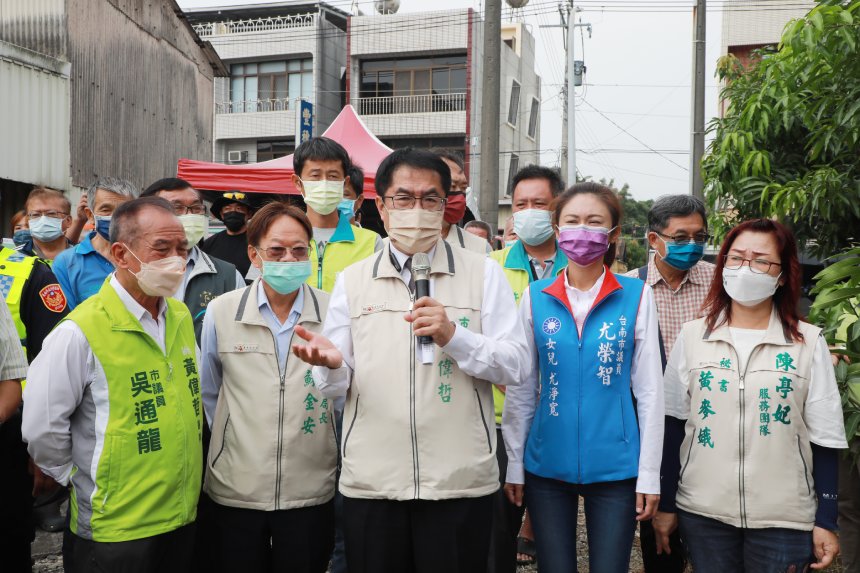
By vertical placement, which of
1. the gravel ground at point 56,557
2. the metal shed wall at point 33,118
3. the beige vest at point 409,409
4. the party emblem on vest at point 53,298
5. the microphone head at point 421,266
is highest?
the metal shed wall at point 33,118

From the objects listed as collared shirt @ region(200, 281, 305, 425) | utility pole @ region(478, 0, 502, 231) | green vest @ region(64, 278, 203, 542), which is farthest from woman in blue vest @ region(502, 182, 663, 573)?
utility pole @ region(478, 0, 502, 231)

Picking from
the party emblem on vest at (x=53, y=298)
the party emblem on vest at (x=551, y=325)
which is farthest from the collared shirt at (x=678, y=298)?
the party emblem on vest at (x=53, y=298)

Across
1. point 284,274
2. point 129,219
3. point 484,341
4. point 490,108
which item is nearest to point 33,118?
point 490,108

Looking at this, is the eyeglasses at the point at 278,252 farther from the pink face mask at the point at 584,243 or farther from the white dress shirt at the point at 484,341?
the pink face mask at the point at 584,243

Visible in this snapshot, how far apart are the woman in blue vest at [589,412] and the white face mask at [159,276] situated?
4.65 feet

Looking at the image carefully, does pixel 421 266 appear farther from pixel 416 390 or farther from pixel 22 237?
pixel 22 237

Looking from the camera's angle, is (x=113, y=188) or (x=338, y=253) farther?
(x=113, y=188)

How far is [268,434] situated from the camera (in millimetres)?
3162

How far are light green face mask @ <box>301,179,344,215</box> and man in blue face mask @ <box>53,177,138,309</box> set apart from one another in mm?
1006

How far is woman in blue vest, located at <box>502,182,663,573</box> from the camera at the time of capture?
302 cm

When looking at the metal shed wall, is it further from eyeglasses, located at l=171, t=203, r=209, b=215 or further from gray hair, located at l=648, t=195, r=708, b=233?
gray hair, located at l=648, t=195, r=708, b=233

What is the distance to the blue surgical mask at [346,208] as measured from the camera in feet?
15.2

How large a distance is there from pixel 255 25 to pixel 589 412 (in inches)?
1051

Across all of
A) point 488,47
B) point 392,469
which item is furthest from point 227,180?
point 392,469
